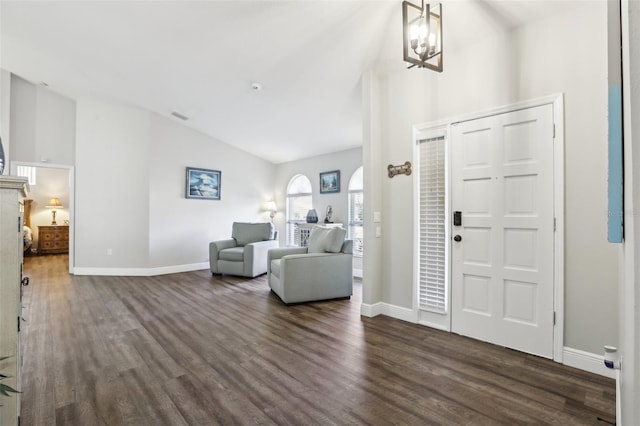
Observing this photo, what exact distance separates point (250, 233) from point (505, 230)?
14.7 ft

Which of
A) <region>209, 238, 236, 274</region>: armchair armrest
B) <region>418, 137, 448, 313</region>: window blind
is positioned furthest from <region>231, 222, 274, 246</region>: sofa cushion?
<region>418, 137, 448, 313</region>: window blind

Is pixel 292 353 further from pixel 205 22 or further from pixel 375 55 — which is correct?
pixel 205 22

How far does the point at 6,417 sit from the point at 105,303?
284 centimetres

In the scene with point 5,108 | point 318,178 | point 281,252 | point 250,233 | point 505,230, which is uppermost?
point 5,108

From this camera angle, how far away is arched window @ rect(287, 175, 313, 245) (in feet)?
22.8

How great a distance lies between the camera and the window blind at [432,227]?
3.02m

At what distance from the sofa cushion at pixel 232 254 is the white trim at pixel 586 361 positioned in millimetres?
4464

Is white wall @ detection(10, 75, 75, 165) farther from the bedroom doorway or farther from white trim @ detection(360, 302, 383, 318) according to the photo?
white trim @ detection(360, 302, 383, 318)

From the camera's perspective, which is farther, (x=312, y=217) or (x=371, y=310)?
(x=312, y=217)

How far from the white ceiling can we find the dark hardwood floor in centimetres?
272

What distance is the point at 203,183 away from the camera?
6.37m

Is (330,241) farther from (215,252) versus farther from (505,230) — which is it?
(215,252)

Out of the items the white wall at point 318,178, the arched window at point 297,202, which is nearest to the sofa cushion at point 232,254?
the white wall at point 318,178

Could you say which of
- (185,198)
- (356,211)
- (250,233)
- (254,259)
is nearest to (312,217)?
(356,211)
